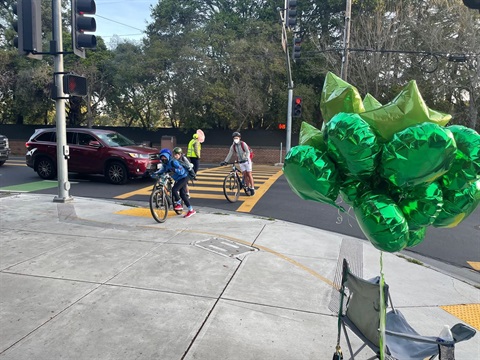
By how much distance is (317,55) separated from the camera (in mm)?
24125

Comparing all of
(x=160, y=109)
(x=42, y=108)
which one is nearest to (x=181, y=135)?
(x=160, y=109)

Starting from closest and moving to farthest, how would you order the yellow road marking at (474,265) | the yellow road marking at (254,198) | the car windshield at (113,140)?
the yellow road marking at (474,265) < the yellow road marking at (254,198) < the car windshield at (113,140)

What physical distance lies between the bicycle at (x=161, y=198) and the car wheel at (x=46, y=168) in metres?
7.84

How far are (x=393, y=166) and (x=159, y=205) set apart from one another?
5932mm

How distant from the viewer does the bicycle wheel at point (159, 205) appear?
7338 mm

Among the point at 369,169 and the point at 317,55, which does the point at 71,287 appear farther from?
the point at 317,55

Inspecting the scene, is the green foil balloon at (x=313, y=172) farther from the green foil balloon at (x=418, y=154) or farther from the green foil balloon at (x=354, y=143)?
the green foil balloon at (x=418, y=154)

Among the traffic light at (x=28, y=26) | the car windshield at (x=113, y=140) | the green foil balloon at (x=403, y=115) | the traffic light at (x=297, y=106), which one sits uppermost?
the traffic light at (x=28, y=26)

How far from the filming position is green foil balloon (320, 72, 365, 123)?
2.39 m

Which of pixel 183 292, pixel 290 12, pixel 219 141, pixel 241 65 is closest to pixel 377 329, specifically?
pixel 183 292

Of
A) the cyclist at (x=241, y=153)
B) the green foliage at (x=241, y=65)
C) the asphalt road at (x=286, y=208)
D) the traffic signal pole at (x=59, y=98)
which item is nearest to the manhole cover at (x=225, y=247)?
the asphalt road at (x=286, y=208)

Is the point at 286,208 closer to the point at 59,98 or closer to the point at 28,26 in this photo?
the point at 59,98

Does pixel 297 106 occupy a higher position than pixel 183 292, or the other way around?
pixel 297 106

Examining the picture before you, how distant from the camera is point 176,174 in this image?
7781mm
